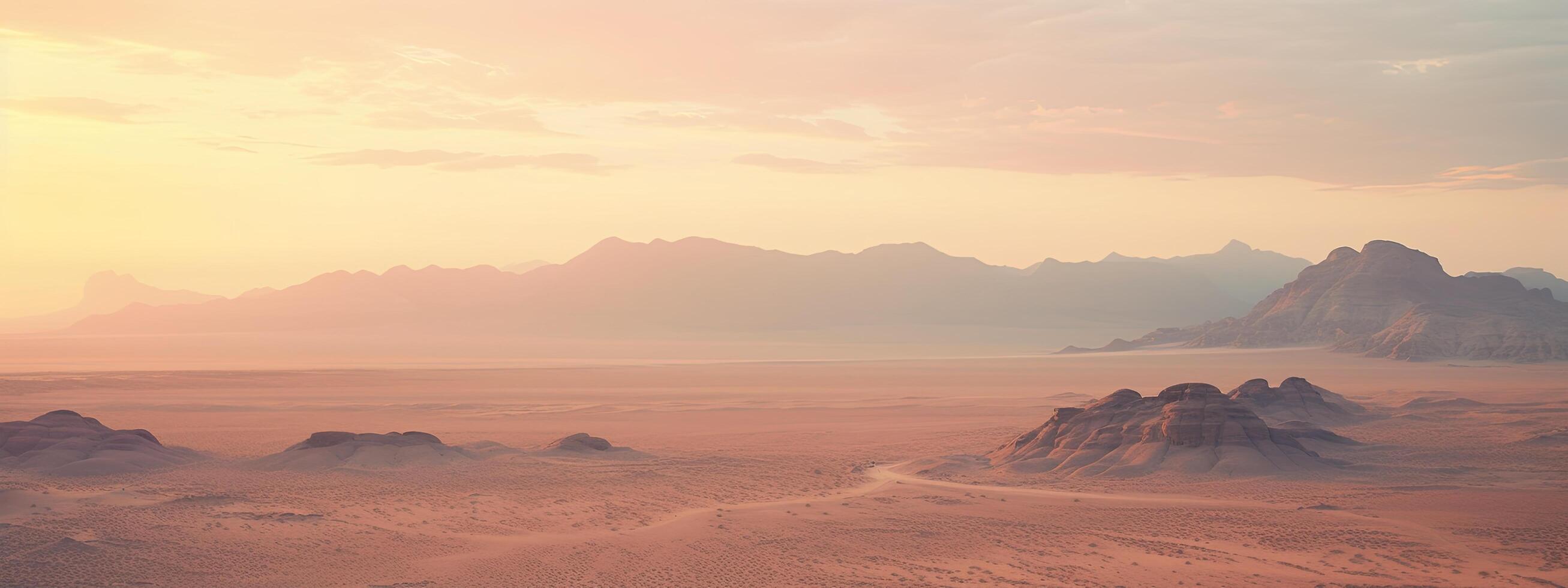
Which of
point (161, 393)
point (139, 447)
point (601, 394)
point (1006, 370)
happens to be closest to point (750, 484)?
point (139, 447)

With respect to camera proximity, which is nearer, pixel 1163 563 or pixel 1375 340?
pixel 1163 563

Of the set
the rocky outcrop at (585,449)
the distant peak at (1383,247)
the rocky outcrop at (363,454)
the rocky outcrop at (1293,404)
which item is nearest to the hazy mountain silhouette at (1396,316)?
the distant peak at (1383,247)

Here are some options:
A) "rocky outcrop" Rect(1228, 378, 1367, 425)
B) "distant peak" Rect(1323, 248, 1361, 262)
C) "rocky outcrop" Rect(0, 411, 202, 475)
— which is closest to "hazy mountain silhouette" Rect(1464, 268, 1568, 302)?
"distant peak" Rect(1323, 248, 1361, 262)

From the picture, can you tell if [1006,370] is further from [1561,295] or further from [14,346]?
[14,346]

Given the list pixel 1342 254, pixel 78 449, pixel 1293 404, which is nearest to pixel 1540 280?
pixel 1342 254

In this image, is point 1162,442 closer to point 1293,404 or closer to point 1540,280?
point 1293,404
